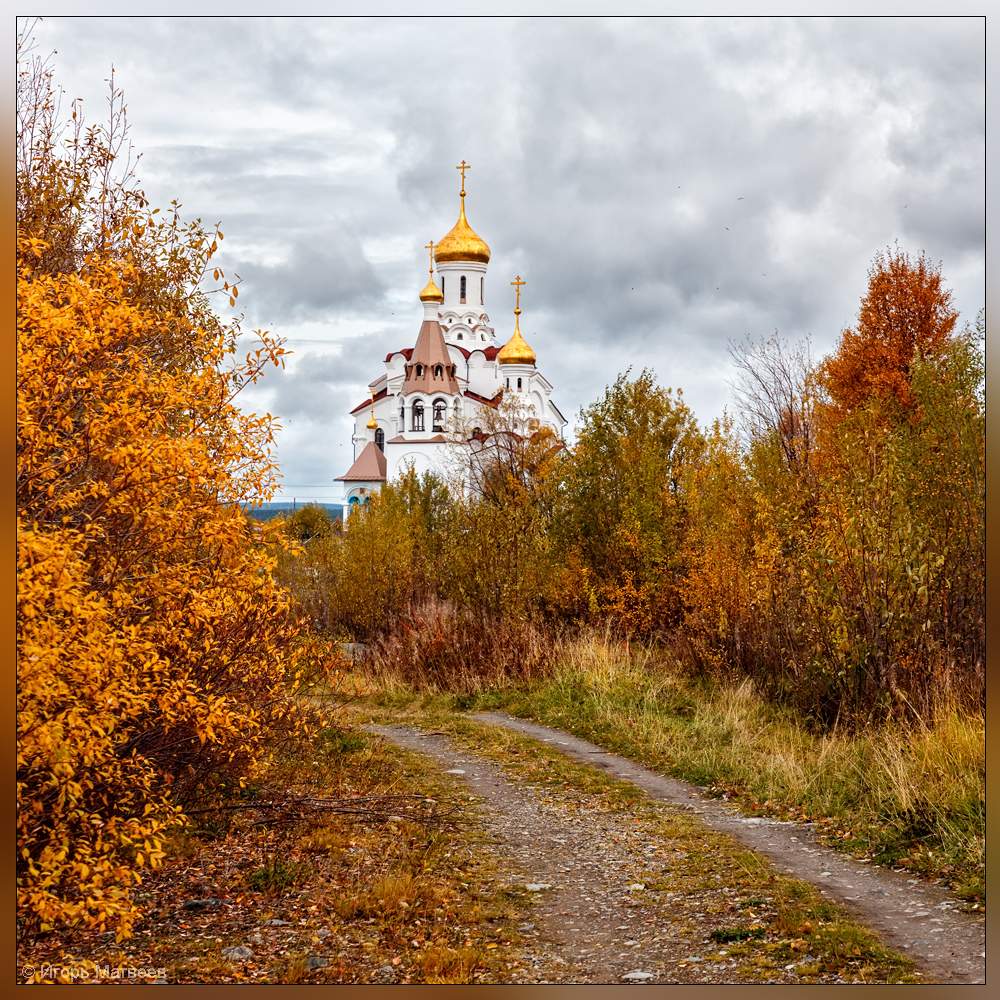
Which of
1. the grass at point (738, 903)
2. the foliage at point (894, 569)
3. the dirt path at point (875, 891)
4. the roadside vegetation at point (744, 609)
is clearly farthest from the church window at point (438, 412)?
the dirt path at point (875, 891)

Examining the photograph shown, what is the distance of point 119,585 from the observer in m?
5.57

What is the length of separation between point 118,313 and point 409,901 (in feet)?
12.0

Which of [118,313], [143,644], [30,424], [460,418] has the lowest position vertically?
[143,644]

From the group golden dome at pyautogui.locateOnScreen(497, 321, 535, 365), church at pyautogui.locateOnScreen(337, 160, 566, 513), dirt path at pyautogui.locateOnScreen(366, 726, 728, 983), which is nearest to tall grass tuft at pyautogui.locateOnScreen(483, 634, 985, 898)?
dirt path at pyautogui.locateOnScreen(366, 726, 728, 983)

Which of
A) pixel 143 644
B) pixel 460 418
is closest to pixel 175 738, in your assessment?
pixel 143 644

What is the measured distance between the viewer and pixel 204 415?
6484 millimetres

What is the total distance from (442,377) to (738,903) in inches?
2242

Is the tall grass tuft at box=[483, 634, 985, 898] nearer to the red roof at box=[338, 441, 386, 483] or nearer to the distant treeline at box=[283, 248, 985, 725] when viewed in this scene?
the distant treeline at box=[283, 248, 985, 725]

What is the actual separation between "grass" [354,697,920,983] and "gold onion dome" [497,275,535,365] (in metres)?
54.8

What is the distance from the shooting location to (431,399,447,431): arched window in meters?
60.7

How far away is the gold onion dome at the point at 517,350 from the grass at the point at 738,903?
5479 cm

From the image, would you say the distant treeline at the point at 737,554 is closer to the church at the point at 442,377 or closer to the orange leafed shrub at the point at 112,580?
the orange leafed shrub at the point at 112,580

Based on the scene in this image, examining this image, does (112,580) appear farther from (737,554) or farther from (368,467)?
(368,467)

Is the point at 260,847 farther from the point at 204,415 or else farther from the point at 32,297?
the point at 32,297
